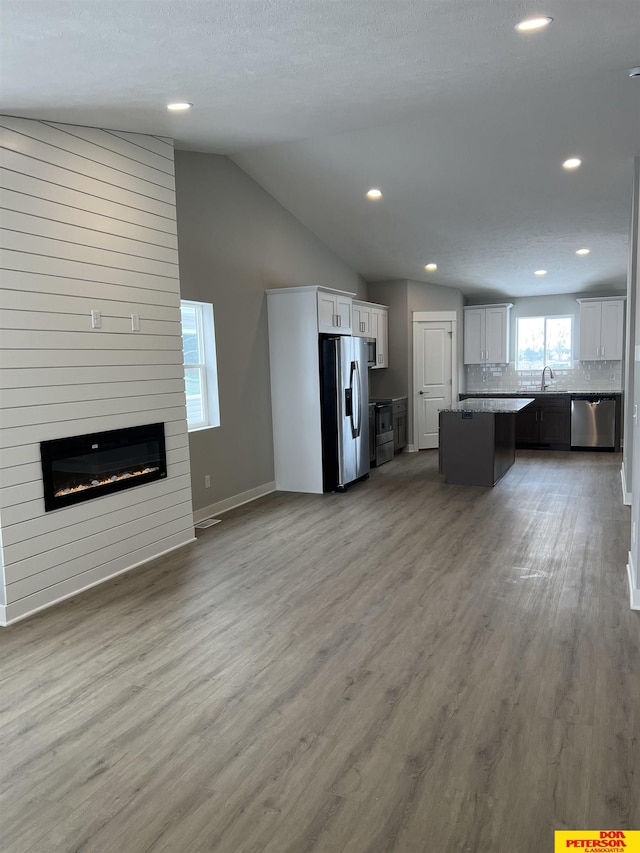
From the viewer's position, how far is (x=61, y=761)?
2250 millimetres

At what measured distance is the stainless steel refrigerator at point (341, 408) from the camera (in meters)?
6.38

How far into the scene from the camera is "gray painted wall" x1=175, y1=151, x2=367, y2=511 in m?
5.40

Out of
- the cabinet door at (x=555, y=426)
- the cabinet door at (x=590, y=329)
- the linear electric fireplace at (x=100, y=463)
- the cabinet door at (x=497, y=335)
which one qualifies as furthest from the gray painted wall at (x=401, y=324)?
the linear electric fireplace at (x=100, y=463)

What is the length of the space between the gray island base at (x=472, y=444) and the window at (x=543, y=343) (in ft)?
10.6

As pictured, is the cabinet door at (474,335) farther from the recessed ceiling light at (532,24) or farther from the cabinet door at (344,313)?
the recessed ceiling light at (532,24)

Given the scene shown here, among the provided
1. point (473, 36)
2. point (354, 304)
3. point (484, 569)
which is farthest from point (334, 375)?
point (473, 36)

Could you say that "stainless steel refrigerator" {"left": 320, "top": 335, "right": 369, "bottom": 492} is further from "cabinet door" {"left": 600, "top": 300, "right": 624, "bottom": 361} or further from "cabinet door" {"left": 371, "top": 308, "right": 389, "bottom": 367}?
"cabinet door" {"left": 600, "top": 300, "right": 624, "bottom": 361}

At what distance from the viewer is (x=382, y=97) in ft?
12.3

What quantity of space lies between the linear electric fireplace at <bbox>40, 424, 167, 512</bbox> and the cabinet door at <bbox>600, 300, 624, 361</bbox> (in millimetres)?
7059

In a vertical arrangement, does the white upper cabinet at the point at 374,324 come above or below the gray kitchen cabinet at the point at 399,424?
above

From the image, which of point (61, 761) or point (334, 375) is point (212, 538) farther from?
point (61, 761)

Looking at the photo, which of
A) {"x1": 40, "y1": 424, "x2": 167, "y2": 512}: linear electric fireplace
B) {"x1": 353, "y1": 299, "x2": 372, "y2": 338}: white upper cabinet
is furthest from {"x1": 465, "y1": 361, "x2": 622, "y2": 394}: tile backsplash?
{"x1": 40, "y1": 424, "x2": 167, "y2": 512}: linear electric fireplace

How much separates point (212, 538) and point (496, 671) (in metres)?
2.79

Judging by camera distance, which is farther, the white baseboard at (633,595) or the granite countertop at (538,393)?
the granite countertop at (538,393)
